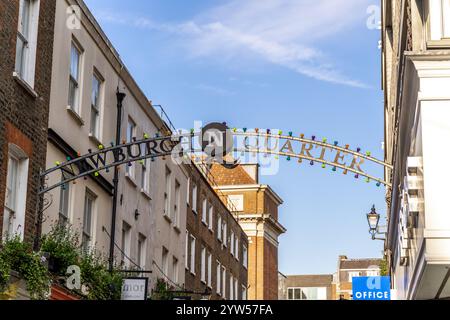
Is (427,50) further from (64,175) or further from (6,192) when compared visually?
(64,175)

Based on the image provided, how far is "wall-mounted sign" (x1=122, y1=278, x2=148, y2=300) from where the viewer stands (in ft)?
72.6

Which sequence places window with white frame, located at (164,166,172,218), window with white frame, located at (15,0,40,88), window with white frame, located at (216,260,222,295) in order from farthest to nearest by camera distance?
window with white frame, located at (216,260,222,295)
window with white frame, located at (164,166,172,218)
window with white frame, located at (15,0,40,88)

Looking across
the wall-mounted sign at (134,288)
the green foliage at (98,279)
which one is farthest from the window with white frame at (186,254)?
the wall-mounted sign at (134,288)

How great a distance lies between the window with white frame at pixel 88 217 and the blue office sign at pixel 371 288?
23.3 feet

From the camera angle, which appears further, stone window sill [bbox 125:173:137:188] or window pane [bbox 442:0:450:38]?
stone window sill [bbox 125:173:137:188]

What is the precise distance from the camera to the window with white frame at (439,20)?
13.4 metres

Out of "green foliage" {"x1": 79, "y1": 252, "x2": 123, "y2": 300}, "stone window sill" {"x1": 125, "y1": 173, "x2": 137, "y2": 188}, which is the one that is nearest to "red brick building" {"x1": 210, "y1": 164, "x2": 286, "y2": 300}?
"stone window sill" {"x1": 125, "y1": 173, "x2": 137, "y2": 188}

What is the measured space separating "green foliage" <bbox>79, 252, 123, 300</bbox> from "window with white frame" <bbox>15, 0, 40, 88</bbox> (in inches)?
164

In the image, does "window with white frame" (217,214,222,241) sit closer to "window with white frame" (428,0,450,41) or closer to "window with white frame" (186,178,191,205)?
"window with white frame" (186,178,191,205)

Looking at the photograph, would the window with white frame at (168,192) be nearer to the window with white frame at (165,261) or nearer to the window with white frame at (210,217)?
the window with white frame at (165,261)

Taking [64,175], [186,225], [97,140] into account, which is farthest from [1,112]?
[186,225]

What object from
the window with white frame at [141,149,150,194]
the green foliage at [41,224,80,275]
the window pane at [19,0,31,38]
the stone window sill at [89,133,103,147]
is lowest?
the green foliage at [41,224,80,275]

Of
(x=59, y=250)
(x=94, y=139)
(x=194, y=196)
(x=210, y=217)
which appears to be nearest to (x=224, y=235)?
(x=210, y=217)

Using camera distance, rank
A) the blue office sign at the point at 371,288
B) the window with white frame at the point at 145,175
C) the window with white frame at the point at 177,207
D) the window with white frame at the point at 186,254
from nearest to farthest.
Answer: the blue office sign at the point at 371,288
the window with white frame at the point at 145,175
the window with white frame at the point at 177,207
the window with white frame at the point at 186,254
